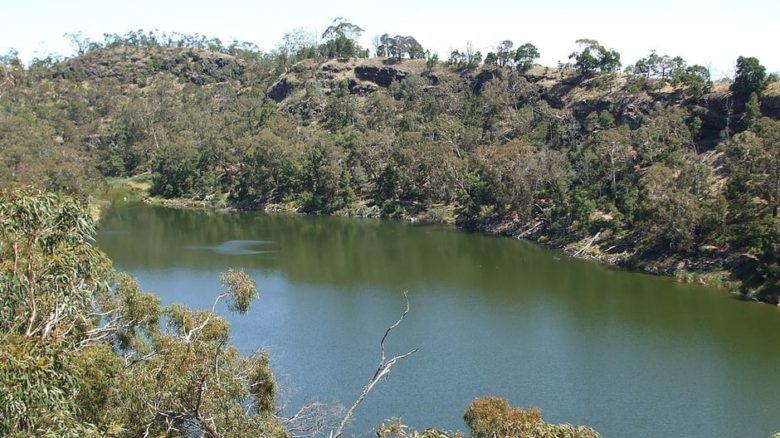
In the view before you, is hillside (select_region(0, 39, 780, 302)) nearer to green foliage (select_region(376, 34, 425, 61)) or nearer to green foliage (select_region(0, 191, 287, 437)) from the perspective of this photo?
green foliage (select_region(376, 34, 425, 61))

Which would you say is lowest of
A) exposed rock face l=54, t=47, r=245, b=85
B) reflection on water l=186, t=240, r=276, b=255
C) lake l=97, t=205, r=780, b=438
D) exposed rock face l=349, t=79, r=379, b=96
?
lake l=97, t=205, r=780, b=438

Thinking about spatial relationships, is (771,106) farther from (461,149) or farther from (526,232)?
(461,149)

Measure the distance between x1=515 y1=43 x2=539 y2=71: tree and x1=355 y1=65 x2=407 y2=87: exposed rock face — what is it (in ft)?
81.1

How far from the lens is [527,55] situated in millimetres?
108312

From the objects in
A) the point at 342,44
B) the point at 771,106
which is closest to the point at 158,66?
the point at 342,44

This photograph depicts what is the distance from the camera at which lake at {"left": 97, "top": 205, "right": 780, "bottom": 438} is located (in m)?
31.0

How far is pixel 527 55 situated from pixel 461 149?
88.3 ft

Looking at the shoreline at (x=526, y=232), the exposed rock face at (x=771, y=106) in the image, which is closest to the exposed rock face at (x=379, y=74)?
the shoreline at (x=526, y=232)

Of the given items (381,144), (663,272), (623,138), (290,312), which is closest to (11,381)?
(290,312)

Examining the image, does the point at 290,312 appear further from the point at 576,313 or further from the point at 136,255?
the point at 136,255

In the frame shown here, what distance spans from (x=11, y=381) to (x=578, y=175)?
65121mm

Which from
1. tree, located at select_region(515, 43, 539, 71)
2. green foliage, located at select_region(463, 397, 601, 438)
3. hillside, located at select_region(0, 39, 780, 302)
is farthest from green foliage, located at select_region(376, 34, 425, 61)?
green foliage, located at select_region(463, 397, 601, 438)

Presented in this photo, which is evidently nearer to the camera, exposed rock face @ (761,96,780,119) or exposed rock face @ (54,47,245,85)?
exposed rock face @ (761,96,780,119)

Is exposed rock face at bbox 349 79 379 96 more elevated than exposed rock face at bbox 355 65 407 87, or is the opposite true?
exposed rock face at bbox 355 65 407 87
